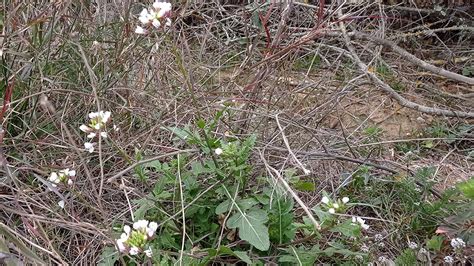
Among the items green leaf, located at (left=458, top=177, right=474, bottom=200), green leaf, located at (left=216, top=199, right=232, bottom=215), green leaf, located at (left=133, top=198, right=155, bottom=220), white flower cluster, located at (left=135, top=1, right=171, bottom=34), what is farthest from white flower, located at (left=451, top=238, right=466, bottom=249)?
white flower cluster, located at (left=135, top=1, right=171, bottom=34)

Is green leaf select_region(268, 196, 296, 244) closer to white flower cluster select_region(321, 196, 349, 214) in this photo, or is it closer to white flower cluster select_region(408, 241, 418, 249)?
white flower cluster select_region(321, 196, 349, 214)

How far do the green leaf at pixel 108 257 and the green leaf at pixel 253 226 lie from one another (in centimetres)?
37

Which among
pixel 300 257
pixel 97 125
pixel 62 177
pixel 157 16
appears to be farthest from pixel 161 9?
pixel 300 257

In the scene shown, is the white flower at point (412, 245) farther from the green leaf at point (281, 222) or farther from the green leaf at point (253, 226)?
the green leaf at point (253, 226)

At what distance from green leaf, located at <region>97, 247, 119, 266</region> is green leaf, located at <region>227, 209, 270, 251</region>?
368mm

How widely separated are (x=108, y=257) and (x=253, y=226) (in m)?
0.47

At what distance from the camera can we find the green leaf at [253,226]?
183 centimetres

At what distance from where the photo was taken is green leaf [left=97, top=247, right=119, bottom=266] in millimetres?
1890

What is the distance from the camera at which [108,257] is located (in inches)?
75.0

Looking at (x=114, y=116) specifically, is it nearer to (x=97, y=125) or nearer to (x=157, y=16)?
(x=97, y=125)

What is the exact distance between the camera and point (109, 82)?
248cm

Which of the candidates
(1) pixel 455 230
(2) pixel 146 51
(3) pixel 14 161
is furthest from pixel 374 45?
(3) pixel 14 161

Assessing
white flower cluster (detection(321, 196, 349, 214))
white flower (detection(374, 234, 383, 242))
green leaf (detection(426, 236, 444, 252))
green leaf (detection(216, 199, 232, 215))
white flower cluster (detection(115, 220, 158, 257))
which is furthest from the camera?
white flower (detection(374, 234, 383, 242))

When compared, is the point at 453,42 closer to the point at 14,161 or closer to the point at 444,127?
the point at 444,127
